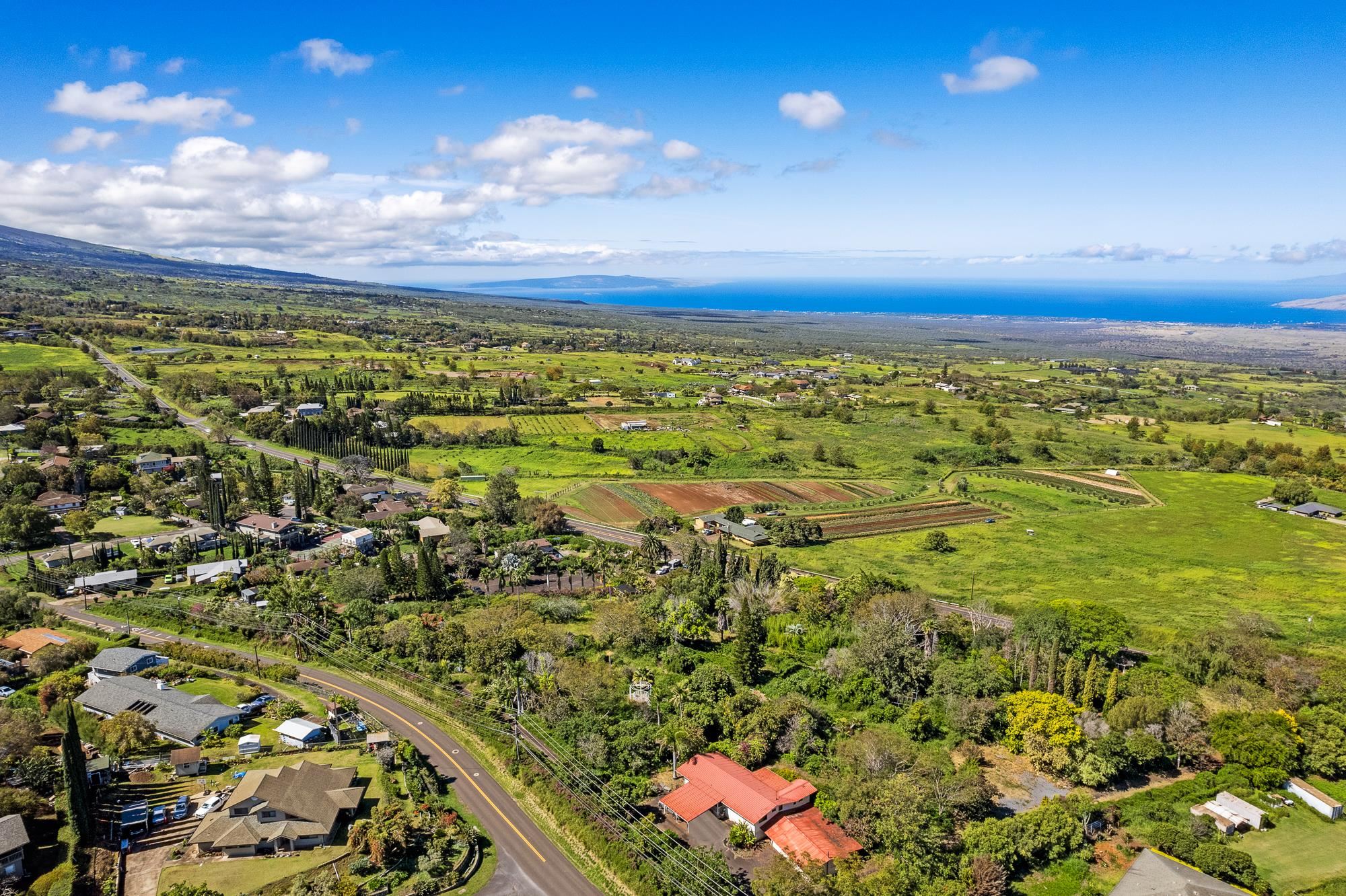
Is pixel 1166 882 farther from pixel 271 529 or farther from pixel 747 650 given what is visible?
pixel 271 529

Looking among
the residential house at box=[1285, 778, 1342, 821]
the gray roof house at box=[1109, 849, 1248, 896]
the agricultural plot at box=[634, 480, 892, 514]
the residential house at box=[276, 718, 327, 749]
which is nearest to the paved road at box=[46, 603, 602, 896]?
the residential house at box=[276, 718, 327, 749]

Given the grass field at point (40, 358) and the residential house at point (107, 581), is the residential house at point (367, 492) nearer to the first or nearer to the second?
the residential house at point (107, 581)

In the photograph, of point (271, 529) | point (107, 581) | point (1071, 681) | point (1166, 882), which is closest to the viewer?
point (1166, 882)

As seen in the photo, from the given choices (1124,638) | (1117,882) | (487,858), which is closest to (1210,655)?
(1124,638)

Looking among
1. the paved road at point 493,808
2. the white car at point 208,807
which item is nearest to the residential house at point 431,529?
the paved road at point 493,808

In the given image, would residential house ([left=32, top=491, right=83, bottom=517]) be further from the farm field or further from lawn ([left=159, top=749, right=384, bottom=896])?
the farm field

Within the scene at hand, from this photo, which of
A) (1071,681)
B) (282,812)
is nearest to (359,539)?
(282,812)
